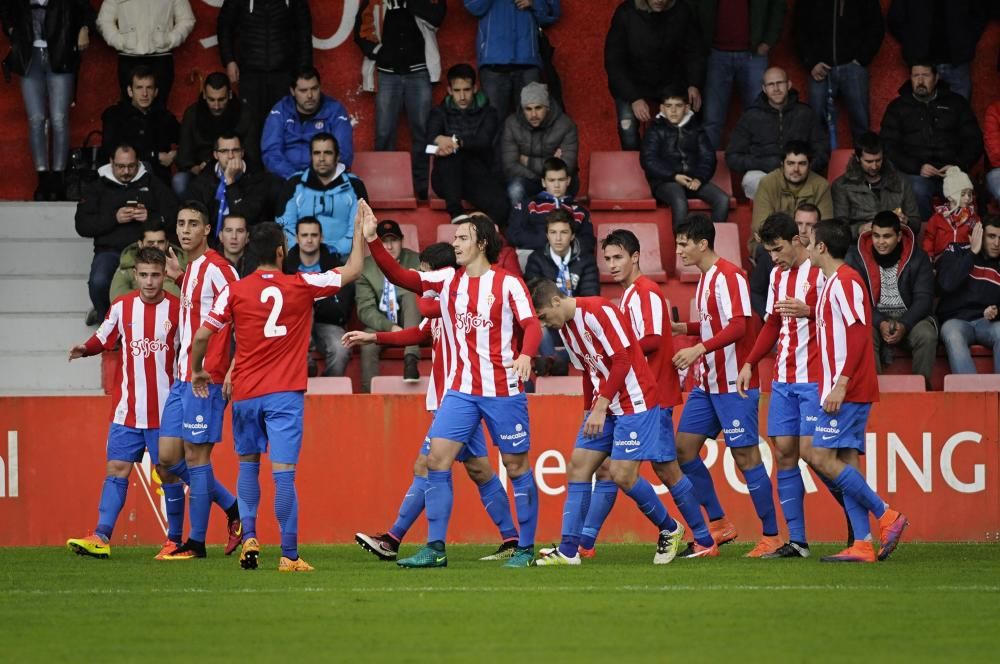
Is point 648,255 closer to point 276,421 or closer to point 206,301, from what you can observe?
point 206,301

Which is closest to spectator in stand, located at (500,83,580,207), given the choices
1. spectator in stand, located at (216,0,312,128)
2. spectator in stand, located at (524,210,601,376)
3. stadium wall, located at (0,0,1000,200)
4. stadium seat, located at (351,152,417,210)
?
spectator in stand, located at (524,210,601,376)

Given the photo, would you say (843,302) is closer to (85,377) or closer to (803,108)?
(803,108)

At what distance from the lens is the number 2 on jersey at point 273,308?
959 centimetres

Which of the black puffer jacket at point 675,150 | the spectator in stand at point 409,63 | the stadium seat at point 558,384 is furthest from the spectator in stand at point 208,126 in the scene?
the stadium seat at point 558,384

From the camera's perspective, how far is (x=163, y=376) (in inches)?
439

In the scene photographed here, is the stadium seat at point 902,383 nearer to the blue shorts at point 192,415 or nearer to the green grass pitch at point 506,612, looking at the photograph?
the green grass pitch at point 506,612

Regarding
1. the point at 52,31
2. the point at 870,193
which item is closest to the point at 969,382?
the point at 870,193

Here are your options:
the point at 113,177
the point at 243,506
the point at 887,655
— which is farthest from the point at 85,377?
the point at 887,655

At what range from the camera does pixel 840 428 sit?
32.4 ft

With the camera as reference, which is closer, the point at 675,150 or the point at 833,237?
the point at 833,237

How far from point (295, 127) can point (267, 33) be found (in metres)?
1.02

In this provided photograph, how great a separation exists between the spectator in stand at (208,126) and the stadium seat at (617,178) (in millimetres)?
3264

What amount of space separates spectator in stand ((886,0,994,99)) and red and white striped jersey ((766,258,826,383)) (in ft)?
19.7

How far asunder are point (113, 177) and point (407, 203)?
8.75ft
